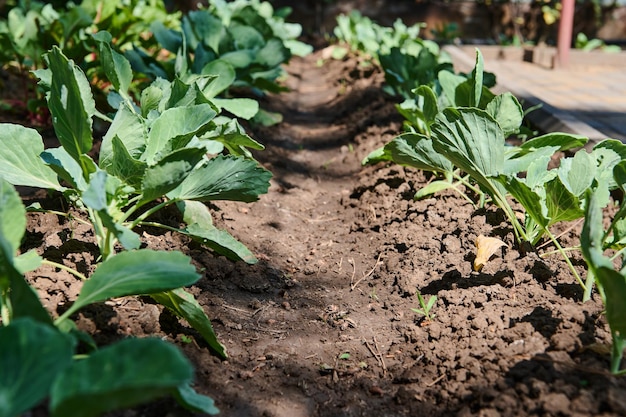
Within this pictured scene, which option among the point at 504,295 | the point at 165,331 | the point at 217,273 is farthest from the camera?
the point at 217,273

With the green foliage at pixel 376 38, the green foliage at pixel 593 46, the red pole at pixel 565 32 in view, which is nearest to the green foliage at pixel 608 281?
the green foliage at pixel 376 38

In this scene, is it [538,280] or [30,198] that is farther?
[30,198]

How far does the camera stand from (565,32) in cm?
734

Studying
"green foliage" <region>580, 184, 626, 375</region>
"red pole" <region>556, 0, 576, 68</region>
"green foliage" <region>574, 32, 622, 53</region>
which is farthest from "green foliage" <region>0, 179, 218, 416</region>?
"green foliage" <region>574, 32, 622, 53</region>

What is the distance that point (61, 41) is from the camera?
4070 mm

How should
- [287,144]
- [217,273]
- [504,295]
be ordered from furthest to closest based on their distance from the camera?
[287,144] → [217,273] → [504,295]

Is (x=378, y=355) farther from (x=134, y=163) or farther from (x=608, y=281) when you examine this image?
(x=134, y=163)

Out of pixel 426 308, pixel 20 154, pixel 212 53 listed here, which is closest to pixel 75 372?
pixel 20 154

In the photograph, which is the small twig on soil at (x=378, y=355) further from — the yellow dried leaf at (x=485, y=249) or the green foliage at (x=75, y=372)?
the green foliage at (x=75, y=372)

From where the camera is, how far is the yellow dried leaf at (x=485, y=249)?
7.97 feet

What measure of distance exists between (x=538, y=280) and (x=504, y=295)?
146 mm

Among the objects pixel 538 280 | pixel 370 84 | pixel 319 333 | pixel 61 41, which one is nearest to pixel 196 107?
pixel 319 333

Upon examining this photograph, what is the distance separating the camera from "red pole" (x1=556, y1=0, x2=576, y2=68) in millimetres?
7098

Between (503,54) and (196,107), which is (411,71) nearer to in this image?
(196,107)
